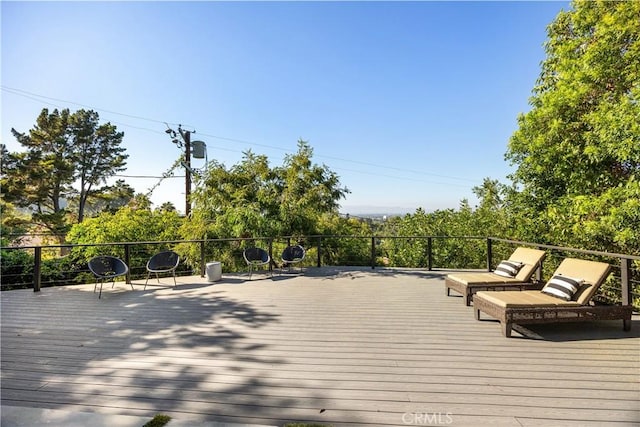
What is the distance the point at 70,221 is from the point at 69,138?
5490 mm

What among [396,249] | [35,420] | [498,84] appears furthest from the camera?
[396,249]

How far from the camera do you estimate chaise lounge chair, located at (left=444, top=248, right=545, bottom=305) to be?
13.6 feet

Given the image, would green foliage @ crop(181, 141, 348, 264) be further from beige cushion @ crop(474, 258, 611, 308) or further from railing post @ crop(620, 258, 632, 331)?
railing post @ crop(620, 258, 632, 331)

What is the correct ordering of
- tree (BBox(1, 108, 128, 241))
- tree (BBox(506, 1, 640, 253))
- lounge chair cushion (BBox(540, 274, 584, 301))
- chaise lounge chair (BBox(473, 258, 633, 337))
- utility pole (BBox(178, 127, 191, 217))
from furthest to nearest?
tree (BBox(1, 108, 128, 241)), utility pole (BBox(178, 127, 191, 217)), tree (BBox(506, 1, 640, 253)), lounge chair cushion (BBox(540, 274, 584, 301)), chaise lounge chair (BBox(473, 258, 633, 337))

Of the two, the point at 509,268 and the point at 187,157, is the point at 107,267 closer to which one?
the point at 187,157

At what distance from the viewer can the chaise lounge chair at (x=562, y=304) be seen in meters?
3.09

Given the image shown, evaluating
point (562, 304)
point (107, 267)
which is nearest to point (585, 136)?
point (562, 304)

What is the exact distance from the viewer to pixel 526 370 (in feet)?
7.84

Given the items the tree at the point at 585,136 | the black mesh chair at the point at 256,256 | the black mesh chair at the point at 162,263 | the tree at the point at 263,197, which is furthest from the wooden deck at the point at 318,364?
the tree at the point at 263,197

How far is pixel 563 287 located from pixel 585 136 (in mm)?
3656

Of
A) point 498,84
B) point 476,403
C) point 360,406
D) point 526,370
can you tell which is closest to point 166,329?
point 360,406

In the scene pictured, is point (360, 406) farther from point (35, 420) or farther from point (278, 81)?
point (278, 81)

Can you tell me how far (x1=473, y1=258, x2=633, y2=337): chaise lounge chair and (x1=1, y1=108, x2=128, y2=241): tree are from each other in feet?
76.8

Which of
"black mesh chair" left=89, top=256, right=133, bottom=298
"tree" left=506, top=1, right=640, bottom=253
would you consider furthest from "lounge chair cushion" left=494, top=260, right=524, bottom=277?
"black mesh chair" left=89, top=256, right=133, bottom=298
